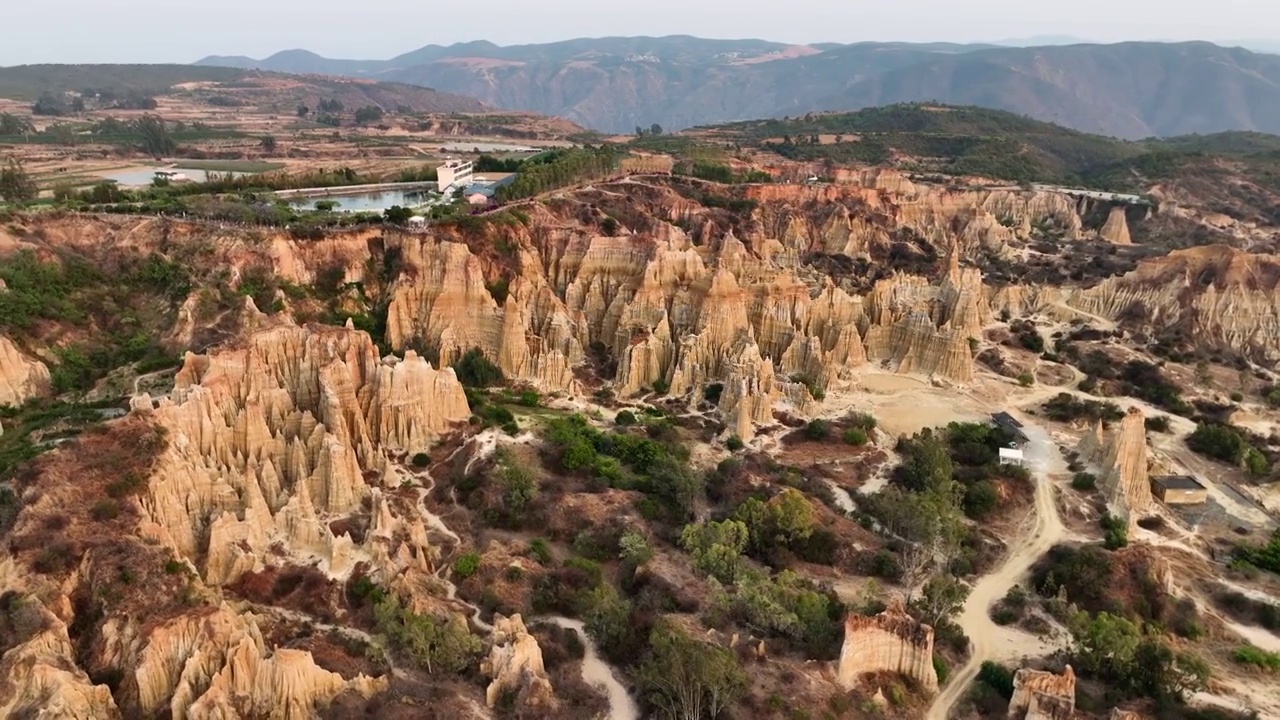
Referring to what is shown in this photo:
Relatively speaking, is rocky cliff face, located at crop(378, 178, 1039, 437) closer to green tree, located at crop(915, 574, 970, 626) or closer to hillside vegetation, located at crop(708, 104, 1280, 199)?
green tree, located at crop(915, 574, 970, 626)

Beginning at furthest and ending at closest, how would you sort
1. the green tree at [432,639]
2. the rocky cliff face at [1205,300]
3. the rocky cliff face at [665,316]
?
the rocky cliff face at [1205,300] → the rocky cliff face at [665,316] → the green tree at [432,639]

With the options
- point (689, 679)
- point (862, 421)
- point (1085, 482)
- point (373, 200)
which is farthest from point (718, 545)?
point (373, 200)

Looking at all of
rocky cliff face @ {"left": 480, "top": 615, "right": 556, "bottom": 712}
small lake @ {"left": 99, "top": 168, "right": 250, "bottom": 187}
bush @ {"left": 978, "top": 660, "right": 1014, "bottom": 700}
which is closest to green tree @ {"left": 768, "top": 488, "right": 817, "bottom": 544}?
bush @ {"left": 978, "top": 660, "right": 1014, "bottom": 700}

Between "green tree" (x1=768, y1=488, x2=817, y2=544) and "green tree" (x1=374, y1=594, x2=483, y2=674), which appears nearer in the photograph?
"green tree" (x1=374, y1=594, x2=483, y2=674)

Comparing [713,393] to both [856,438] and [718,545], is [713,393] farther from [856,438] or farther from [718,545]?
[718,545]

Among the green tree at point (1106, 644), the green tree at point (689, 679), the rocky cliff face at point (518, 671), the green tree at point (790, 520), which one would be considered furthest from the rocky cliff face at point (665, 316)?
the rocky cliff face at point (518, 671)

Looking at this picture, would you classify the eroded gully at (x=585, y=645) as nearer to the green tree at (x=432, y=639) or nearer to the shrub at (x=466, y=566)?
the shrub at (x=466, y=566)

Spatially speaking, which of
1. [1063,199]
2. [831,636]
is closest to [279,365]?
[831,636]
